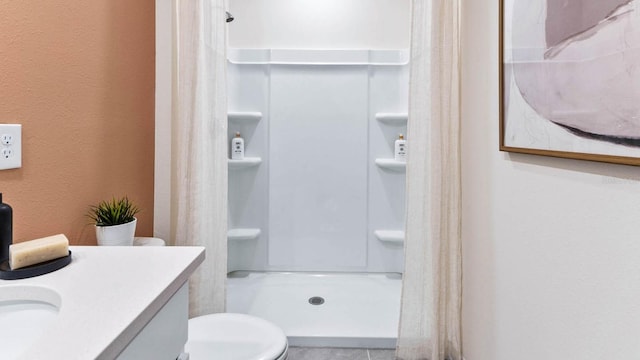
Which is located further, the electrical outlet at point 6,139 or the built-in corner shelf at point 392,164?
the built-in corner shelf at point 392,164

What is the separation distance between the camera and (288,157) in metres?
2.64

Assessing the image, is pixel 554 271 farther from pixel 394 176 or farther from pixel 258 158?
pixel 258 158

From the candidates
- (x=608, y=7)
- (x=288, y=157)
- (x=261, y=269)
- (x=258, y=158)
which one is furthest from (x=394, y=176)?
(x=608, y=7)

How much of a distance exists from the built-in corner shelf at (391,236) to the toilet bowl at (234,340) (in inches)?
57.9

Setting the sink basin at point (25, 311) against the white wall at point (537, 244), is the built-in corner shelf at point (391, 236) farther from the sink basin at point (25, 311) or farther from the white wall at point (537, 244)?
the sink basin at point (25, 311)

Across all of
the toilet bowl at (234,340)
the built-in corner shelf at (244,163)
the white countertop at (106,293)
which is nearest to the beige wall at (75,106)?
the white countertop at (106,293)

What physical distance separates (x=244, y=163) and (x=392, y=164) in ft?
3.46

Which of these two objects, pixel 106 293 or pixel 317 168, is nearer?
pixel 106 293

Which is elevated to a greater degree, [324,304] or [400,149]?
[400,149]

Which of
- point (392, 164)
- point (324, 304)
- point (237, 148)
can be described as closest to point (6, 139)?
point (237, 148)

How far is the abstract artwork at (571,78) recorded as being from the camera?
0.72m

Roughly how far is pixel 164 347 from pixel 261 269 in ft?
6.48

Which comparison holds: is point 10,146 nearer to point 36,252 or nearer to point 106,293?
point 36,252

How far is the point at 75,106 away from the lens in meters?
1.17
